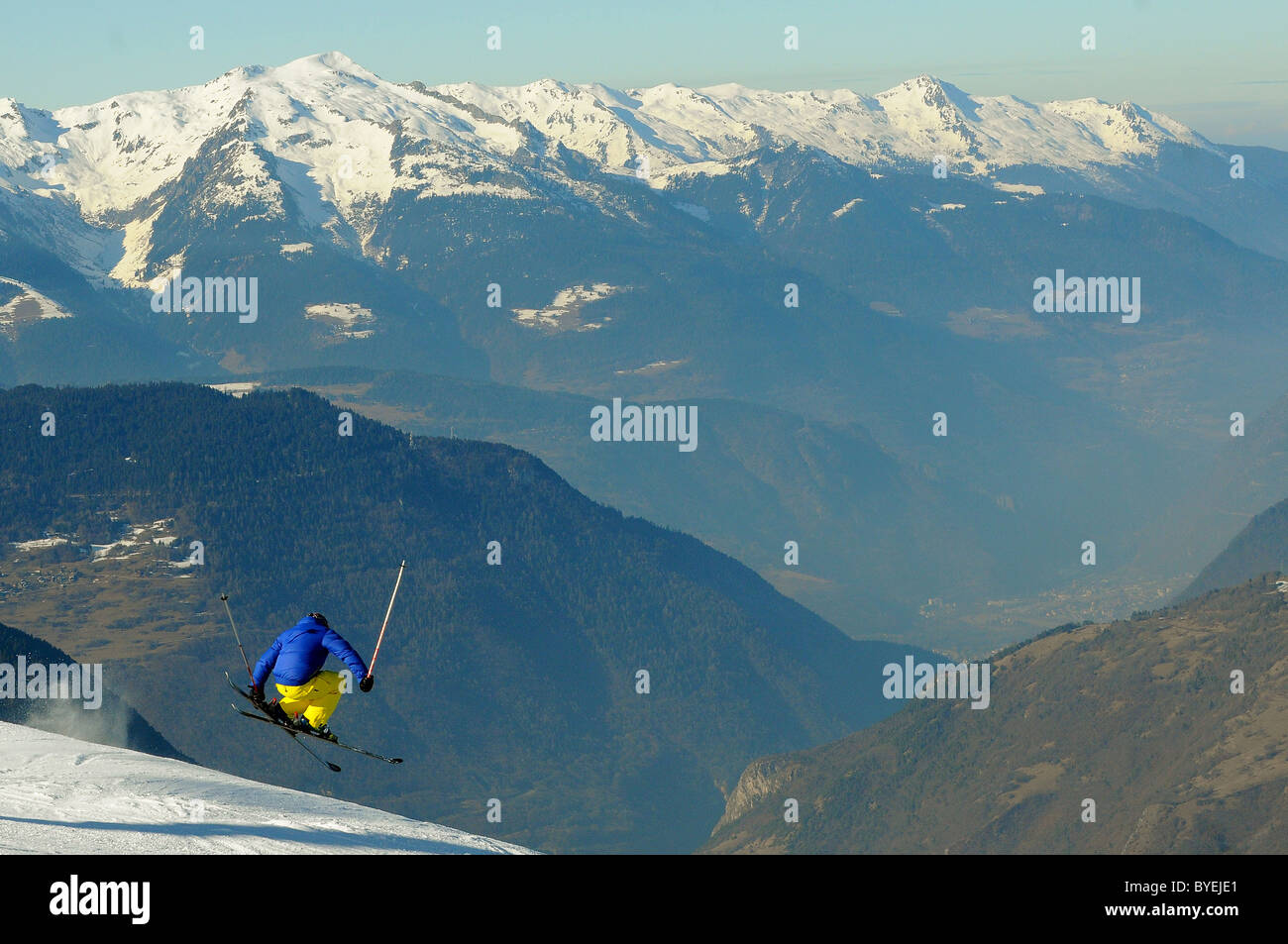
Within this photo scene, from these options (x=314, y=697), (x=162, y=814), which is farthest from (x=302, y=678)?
(x=162, y=814)

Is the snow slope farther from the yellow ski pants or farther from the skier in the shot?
the yellow ski pants

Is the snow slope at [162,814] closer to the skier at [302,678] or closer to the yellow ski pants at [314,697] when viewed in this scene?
the skier at [302,678]

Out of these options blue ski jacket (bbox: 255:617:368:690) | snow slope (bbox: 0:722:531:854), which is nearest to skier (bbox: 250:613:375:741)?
blue ski jacket (bbox: 255:617:368:690)
